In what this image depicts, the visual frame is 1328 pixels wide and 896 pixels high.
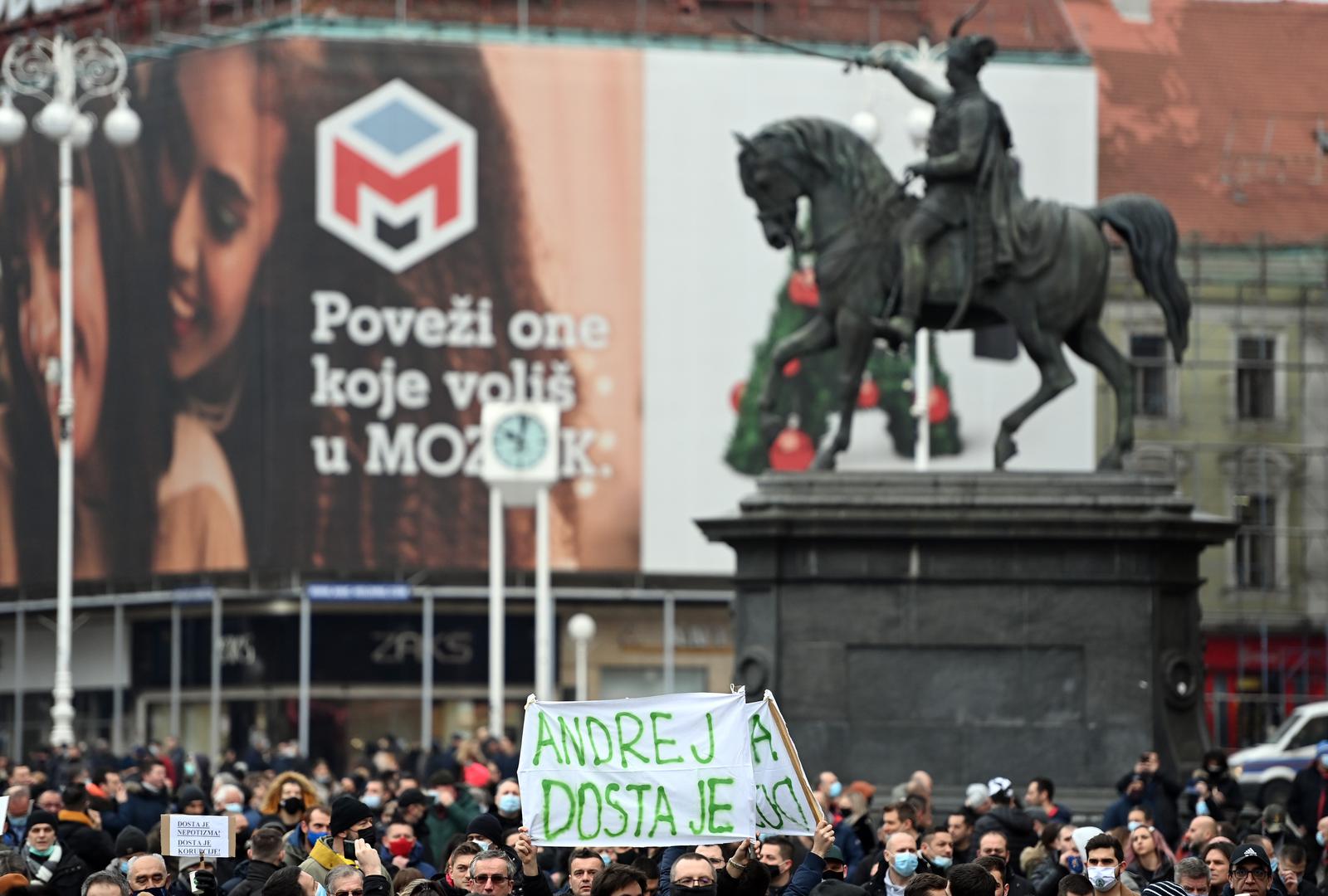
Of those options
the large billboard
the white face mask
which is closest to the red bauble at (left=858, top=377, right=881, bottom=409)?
the large billboard

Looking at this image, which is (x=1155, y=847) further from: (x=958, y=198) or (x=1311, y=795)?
(x=958, y=198)

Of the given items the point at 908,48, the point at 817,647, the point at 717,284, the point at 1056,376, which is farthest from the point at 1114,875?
the point at 717,284

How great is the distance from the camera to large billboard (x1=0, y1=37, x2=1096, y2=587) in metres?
60.0

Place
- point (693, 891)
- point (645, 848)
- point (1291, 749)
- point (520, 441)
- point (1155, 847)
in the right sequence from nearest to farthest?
point (693, 891) → point (645, 848) → point (1155, 847) → point (1291, 749) → point (520, 441)

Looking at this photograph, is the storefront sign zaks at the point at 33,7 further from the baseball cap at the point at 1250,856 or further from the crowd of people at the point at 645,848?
the baseball cap at the point at 1250,856

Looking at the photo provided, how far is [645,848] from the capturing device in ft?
54.2

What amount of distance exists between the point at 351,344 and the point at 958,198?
34.6 metres

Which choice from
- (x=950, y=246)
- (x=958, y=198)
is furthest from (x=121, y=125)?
(x=958, y=198)

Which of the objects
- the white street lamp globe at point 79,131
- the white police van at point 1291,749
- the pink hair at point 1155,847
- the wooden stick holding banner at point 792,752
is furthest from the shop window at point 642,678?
the wooden stick holding banner at point 792,752

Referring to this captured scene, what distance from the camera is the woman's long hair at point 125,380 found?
60.5m

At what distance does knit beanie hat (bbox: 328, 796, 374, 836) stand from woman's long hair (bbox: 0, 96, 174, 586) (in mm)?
45785

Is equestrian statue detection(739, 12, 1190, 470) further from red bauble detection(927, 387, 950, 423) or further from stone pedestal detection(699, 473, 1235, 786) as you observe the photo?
red bauble detection(927, 387, 950, 423)

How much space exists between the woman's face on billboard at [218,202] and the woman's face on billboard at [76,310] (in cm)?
187

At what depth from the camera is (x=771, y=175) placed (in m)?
27.2
